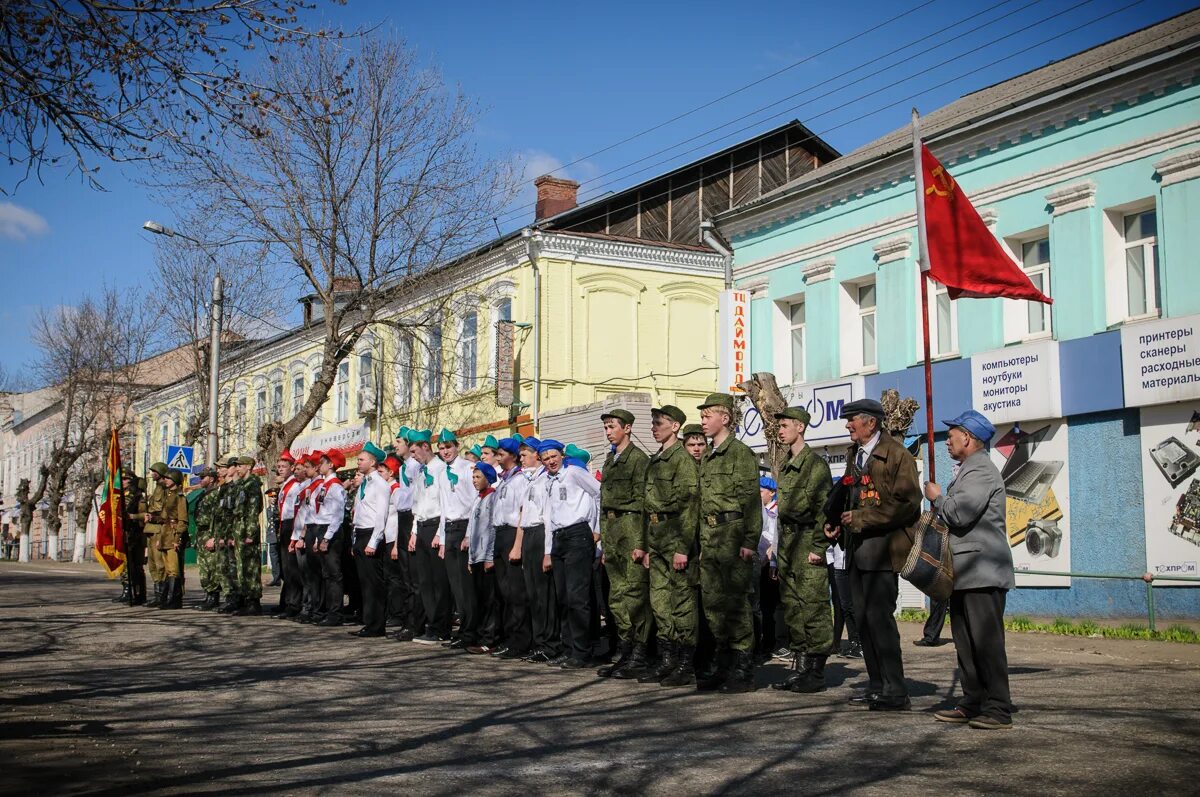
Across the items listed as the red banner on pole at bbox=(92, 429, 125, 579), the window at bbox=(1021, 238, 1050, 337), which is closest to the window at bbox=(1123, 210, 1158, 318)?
the window at bbox=(1021, 238, 1050, 337)

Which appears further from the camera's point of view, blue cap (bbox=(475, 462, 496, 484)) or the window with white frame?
the window with white frame

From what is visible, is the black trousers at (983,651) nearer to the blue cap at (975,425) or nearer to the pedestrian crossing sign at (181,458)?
the blue cap at (975,425)

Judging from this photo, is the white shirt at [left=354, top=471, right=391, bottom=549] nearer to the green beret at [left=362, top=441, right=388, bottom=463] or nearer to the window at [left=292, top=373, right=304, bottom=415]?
the green beret at [left=362, top=441, right=388, bottom=463]

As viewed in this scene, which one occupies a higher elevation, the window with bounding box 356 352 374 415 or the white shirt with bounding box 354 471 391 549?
the window with bounding box 356 352 374 415

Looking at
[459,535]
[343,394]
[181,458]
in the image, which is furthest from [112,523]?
[343,394]

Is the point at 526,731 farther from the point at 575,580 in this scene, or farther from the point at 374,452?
the point at 374,452

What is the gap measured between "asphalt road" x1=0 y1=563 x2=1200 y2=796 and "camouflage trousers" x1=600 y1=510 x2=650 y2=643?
1.96 feet

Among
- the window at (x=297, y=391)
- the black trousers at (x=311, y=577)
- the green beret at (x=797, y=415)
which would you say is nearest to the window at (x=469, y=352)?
the window at (x=297, y=391)

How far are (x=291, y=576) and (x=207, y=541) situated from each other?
233 cm

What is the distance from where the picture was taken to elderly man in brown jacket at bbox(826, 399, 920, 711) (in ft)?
28.7

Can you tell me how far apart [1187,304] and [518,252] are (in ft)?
65.4

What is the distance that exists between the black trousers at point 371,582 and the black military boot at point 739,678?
622 centimetres

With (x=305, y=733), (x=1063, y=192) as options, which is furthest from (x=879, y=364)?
(x=305, y=733)

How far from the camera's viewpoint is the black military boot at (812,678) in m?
9.92
